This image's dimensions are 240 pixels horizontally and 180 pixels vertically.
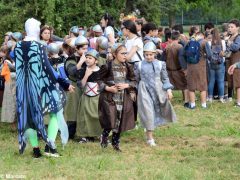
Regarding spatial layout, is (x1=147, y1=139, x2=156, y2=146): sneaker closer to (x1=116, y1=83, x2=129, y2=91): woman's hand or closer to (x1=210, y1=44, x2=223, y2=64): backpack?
(x1=116, y1=83, x2=129, y2=91): woman's hand

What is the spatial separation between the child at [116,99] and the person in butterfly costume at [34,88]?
0.69 meters

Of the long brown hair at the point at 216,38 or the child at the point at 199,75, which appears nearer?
the child at the point at 199,75

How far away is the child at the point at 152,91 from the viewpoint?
827cm

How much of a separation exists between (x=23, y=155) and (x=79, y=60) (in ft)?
5.59

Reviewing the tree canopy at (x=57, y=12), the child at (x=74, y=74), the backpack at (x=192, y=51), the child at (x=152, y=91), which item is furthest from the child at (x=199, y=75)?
the tree canopy at (x=57, y=12)

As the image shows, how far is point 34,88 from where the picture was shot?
730 centimetres

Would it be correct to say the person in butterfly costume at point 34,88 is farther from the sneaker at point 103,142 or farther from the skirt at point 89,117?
the skirt at point 89,117

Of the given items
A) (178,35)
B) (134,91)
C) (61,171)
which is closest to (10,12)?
(178,35)

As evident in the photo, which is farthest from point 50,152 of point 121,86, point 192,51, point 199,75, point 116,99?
point 199,75

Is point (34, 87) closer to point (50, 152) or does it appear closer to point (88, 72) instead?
point (50, 152)

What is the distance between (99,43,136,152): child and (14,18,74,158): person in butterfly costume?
2.27 feet

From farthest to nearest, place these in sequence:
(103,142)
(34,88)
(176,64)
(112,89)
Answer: (176,64) < (103,142) < (112,89) < (34,88)

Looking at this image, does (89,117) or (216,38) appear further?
(216,38)

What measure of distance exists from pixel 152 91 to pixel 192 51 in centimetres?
393
